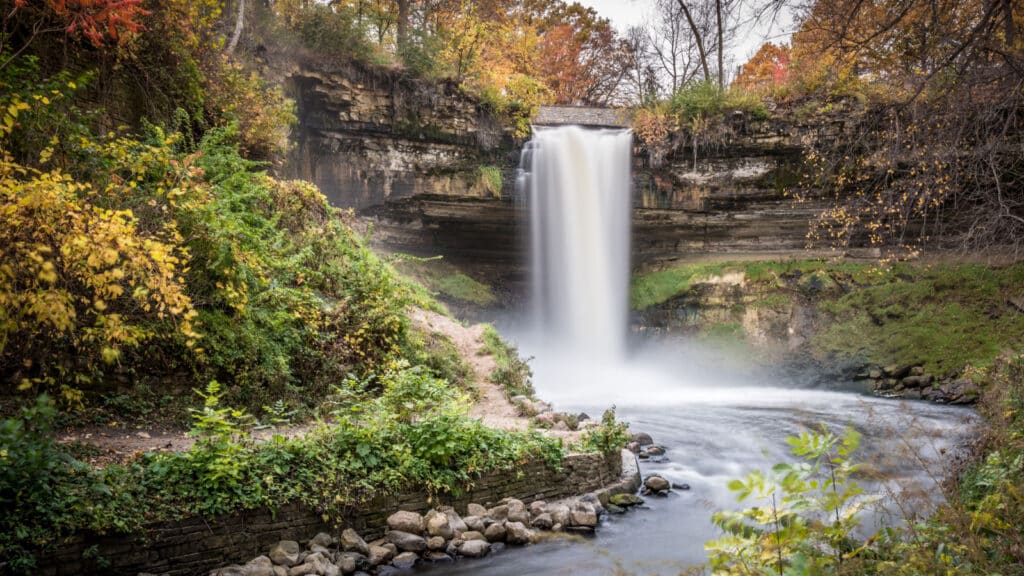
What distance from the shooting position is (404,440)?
6324 mm

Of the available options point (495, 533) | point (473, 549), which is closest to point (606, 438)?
point (495, 533)

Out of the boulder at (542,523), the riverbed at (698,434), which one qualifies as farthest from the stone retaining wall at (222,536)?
the riverbed at (698,434)

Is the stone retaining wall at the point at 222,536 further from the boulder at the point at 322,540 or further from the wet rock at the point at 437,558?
the wet rock at the point at 437,558

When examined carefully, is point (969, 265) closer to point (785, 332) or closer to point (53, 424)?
point (785, 332)

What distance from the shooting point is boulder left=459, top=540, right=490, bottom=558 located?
5789 millimetres

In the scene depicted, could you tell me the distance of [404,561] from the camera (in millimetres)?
5547

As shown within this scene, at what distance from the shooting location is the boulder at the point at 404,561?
5523mm

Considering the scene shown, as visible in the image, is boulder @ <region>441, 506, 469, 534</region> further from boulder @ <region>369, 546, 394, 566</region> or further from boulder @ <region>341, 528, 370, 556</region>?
boulder @ <region>341, 528, 370, 556</region>

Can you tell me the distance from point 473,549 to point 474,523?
36cm

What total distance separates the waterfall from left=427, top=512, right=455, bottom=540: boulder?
13857 millimetres

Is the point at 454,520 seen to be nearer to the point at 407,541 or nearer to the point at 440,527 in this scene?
the point at 440,527

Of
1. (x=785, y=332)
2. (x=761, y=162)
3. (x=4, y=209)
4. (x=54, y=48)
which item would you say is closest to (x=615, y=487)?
(x=4, y=209)

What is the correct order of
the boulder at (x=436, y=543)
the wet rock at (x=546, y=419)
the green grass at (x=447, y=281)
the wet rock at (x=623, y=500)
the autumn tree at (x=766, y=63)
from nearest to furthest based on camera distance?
the boulder at (x=436, y=543) → the wet rock at (x=623, y=500) → the wet rock at (x=546, y=419) → the green grass at (x=447, y=281) → the autumn tree at (x=766, y=63)

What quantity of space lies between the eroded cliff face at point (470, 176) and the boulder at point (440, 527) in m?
12.1
